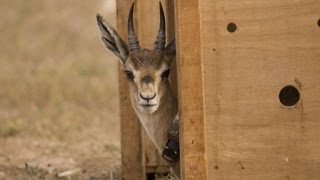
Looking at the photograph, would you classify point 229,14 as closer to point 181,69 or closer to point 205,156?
point 181,69

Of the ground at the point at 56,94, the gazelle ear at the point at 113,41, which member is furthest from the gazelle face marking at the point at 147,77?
the ground at the point at 56,94

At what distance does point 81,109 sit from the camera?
10258 mm

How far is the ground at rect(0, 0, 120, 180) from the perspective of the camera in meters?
7.69

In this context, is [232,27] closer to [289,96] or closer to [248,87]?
[248,87]

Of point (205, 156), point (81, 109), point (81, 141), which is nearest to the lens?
point (205, 156)

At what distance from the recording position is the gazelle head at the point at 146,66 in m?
5.05

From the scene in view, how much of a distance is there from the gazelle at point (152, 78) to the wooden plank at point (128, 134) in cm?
67

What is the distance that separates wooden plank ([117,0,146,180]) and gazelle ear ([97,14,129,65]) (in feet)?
1.93

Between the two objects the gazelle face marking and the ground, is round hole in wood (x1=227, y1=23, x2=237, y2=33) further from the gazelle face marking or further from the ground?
the ground

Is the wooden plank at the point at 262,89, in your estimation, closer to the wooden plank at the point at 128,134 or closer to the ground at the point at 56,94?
the wooden plank at the point at 128,134

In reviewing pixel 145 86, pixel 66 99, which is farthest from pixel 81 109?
pixel 145 86

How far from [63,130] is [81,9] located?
7749 millimetres

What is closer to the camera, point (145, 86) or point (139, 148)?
point (145, 86)

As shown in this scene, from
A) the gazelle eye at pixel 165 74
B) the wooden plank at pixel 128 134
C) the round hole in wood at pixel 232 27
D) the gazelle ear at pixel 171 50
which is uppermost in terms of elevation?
the round hole in wood at pixel 232 27
